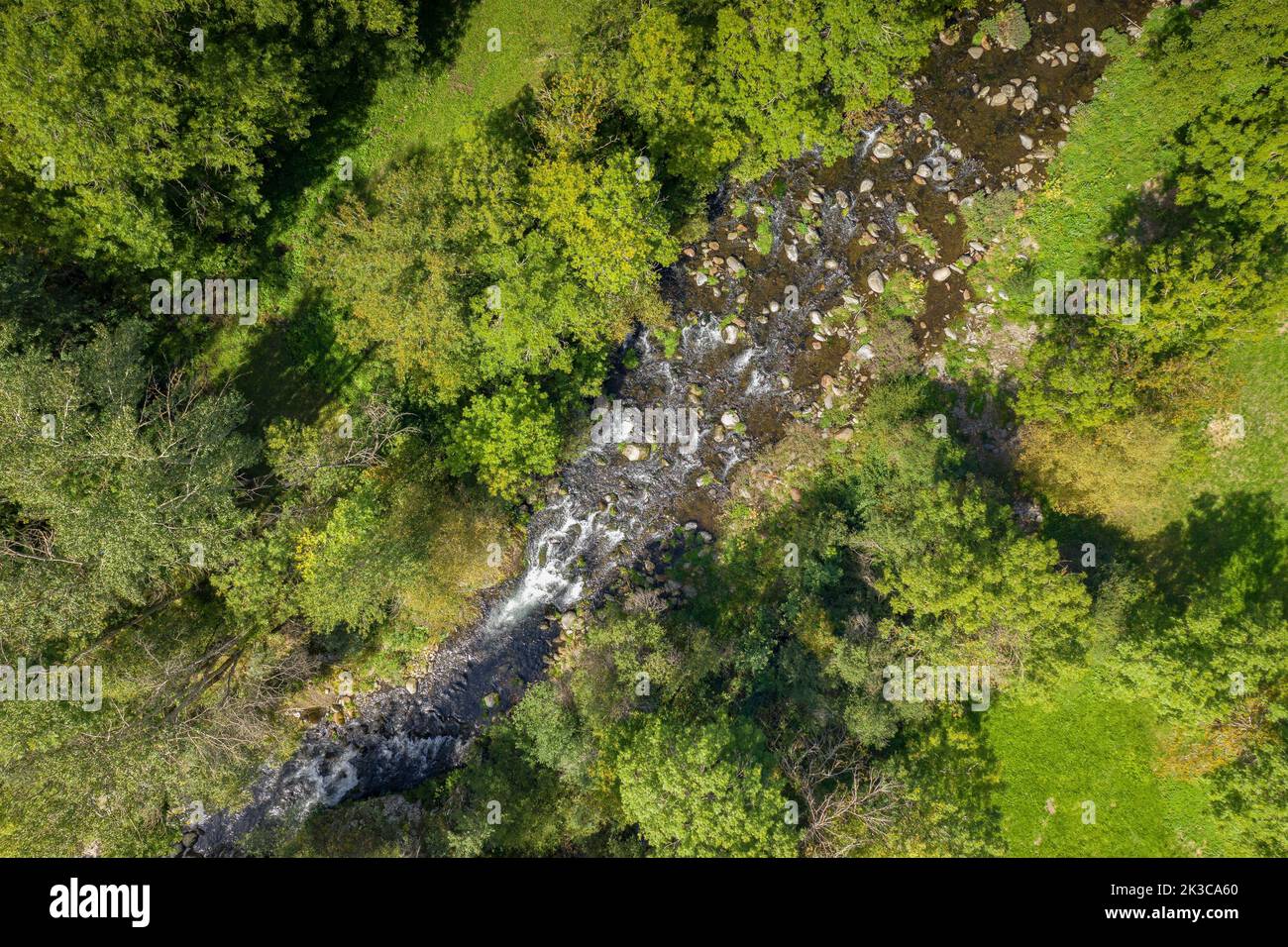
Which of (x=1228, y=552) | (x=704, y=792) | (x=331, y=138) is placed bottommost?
(x=704, y=792)

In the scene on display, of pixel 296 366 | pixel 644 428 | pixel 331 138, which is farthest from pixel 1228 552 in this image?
pixel 331 138

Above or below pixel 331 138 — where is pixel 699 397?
below

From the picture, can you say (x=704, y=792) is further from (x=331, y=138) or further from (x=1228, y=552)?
(x=331, y=138)

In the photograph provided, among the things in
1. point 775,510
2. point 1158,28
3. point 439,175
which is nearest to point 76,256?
point 439,175

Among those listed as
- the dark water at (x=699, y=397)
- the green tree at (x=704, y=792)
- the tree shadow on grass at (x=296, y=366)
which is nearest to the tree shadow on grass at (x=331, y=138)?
the tree shadow on grass at (x=296, y=366)

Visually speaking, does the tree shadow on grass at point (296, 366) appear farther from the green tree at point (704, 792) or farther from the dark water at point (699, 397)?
the green tree at point (704, 792)

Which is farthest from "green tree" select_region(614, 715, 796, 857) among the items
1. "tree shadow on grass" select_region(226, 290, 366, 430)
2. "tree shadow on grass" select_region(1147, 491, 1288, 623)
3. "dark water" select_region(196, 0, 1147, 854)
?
"tree shadow on grass" select_region(226, 290, 366, 430)

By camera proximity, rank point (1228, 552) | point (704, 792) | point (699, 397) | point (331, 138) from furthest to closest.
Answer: point (699, 397), point (331, 138), point (1228, 552), point (704, 792)
